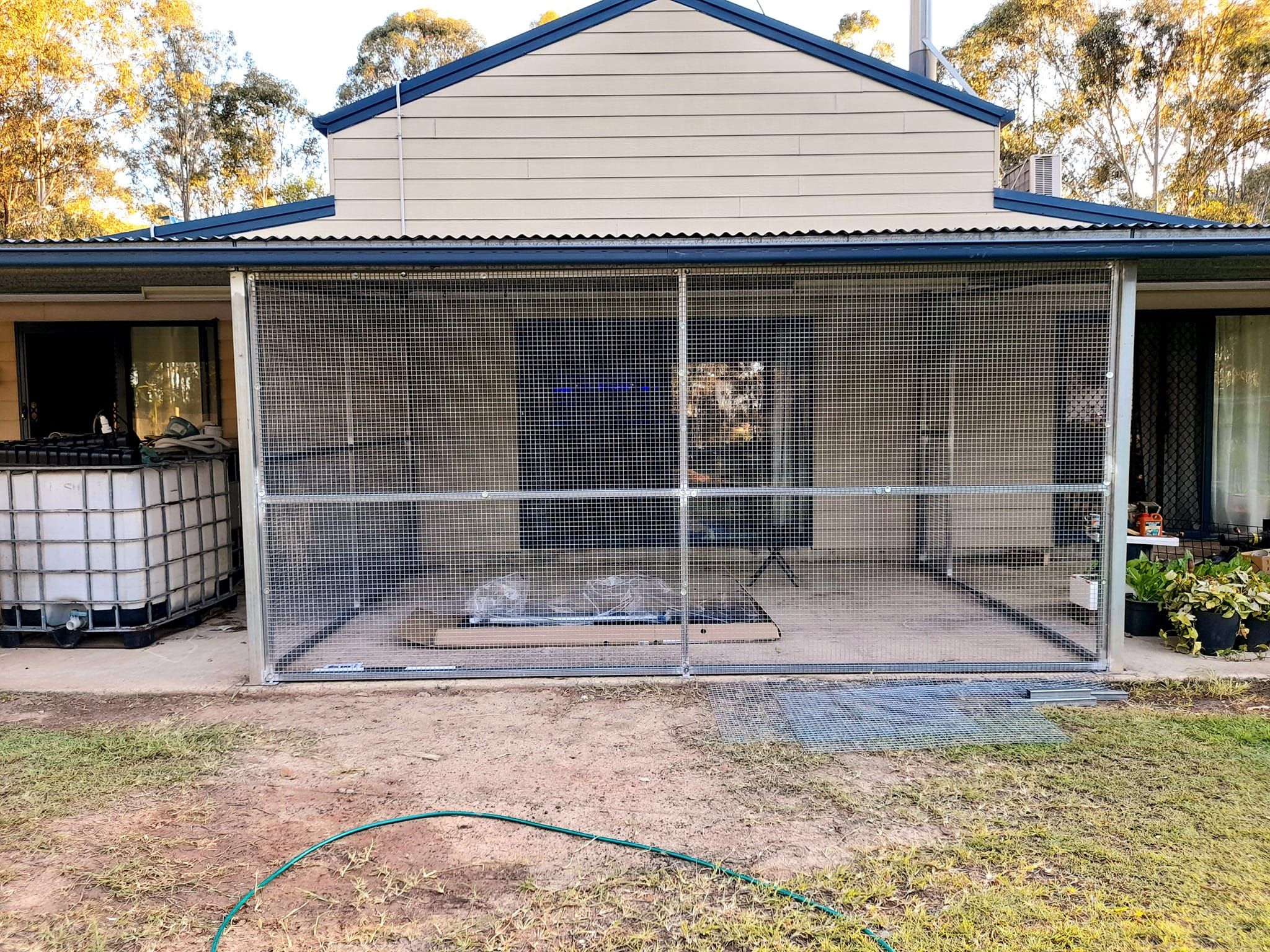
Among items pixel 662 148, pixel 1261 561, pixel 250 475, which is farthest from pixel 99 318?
pixel 1261 561

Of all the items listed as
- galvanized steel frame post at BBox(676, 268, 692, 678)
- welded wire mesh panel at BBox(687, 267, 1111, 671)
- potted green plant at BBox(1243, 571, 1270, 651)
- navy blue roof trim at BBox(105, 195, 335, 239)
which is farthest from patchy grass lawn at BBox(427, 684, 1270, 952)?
navy blue roof trim at BBox(105, 195, 335, 239)

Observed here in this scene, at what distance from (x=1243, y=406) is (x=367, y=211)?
773 cm

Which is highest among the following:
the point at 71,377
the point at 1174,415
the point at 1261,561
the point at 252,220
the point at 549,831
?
the point at 252,220

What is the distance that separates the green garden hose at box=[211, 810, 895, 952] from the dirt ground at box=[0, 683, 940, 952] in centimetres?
3

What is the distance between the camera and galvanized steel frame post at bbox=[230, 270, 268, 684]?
446 cm

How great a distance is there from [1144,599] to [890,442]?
2.62 meters

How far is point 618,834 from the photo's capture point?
9.99 ft

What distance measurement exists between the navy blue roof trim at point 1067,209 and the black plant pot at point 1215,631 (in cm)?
286

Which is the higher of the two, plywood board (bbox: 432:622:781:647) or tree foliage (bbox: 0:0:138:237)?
tree foliage (bbox: 0:0:138:237)

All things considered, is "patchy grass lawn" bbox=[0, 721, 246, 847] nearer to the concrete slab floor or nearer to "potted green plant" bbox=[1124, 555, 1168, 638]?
the concrete slab floor

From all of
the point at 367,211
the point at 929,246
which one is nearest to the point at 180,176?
the point at 367,211

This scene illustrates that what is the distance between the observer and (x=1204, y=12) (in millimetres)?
18719

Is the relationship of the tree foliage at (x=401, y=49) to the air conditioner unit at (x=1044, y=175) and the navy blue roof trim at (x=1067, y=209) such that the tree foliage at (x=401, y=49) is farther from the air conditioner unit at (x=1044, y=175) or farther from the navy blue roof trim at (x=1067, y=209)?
the navy blue roof trim at (x=1067, y=209)

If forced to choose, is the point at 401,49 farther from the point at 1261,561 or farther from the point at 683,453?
the point at 1261,561
